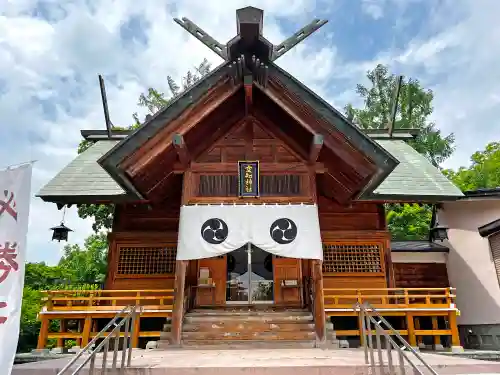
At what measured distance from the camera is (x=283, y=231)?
28.8 feet

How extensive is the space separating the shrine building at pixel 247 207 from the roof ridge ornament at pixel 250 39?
3 centimetres

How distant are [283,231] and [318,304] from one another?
5.73 ft

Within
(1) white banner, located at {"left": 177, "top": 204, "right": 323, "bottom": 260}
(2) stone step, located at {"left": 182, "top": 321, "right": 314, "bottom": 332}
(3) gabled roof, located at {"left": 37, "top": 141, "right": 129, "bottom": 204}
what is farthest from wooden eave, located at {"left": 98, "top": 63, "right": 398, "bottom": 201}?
(2) stone step, located at {"left": 182, "top": 321, "right": 314, "bottom": 332}

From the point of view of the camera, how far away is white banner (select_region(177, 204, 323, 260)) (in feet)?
28.3

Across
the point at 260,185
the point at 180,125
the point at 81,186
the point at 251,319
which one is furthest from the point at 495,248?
the point at 81,186

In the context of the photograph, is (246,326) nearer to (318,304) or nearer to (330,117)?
(318,304)

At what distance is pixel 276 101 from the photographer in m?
9.08

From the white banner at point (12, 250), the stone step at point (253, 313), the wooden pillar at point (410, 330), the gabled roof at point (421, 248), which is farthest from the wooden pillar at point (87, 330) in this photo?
the gabled roof at point (421, 248)

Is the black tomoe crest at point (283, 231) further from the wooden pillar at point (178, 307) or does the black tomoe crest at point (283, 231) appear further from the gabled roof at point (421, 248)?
the gabled roof at point (421, 248)

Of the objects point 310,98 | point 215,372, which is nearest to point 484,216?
point 310,98

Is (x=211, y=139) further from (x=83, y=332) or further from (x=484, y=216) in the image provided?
(x=484, y=216)

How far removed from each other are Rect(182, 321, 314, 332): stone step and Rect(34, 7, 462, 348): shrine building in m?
0.03

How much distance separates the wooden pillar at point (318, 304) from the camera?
8.16 m

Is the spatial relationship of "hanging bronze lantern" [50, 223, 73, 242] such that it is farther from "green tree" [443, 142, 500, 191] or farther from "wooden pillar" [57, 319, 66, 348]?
"green tree" [443, 142, 500, 191]
